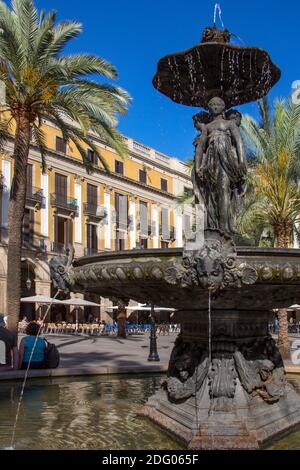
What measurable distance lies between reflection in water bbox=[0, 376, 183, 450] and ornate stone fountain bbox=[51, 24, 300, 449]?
300 millimetres

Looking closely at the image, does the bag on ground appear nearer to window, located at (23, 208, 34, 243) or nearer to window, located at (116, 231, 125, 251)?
window, located at (23, 208, 34, 243)

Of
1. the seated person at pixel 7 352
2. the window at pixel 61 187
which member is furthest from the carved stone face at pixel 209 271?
the window at pixel 61 187

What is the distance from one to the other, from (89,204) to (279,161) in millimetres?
27952

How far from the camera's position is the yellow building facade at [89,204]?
36.7m

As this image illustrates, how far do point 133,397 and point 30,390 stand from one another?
152 centimetres

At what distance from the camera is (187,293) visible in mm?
4605

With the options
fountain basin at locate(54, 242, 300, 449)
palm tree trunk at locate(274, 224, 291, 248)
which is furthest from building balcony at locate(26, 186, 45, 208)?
fountain basin at locate(54, 242, 300, 449)

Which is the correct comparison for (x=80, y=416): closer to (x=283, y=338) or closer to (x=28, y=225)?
(x=283, y=338)

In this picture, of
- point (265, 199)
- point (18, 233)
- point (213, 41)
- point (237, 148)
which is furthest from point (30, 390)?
point (265, 199)

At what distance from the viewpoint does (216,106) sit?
19.7 feet

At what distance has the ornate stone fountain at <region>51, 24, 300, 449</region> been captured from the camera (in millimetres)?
4344

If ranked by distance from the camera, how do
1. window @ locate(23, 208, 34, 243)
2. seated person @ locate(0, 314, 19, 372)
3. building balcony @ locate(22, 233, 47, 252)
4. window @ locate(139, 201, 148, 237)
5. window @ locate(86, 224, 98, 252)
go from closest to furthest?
1. seated person @ locate(0, 314, 19, 372)
2. building balcony @ locate(22, 233, 47, 252)
3. window @ locate(23, 208, 34, 243)
4. window @ locate(86, 224, 98, 252)
5. window @ locate(139, 201, 148, 237)

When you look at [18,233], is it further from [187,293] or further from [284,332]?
[187,293]
